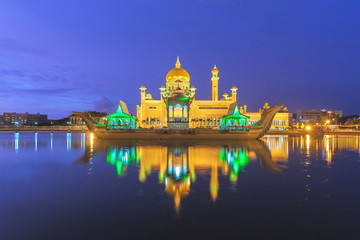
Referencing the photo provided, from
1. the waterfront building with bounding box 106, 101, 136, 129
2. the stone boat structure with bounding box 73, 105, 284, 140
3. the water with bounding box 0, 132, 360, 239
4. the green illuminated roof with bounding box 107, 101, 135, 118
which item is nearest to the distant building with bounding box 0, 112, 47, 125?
the waterfront building with bounding box 106, 101, 136, 129

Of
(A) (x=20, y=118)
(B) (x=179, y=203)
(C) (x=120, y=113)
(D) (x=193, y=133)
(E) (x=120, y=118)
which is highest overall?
(A) (x=20, y=118)

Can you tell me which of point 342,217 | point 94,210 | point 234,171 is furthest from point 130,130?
point 342,217

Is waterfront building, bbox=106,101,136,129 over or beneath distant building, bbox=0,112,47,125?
beneath

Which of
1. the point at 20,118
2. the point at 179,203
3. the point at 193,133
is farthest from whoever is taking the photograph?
the point at 20,118

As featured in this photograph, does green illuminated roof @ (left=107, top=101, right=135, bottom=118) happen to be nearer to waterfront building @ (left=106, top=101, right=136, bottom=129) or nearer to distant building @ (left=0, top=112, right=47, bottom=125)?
waterfront building @ (left=106, top=101, right=136, bottom=129)

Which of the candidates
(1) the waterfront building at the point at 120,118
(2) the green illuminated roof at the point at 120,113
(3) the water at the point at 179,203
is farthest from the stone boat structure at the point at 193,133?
(3) the water at the point at 179,203

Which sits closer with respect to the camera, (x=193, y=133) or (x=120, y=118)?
(x=193, y=133)

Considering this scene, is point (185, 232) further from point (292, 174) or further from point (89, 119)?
point (89, 119)

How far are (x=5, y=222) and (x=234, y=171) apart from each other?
8907mm

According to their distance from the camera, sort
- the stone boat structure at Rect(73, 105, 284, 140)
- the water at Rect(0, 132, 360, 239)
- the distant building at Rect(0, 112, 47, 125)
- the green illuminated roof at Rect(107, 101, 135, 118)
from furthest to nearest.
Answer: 1. the distant building at Rect(0, 112, 47, 125)
2. the green illuminated roof at Rect(107, 101, 135, 118)
3. the stone boat structure at Rect(73, 105, 284, 140)
4. the water at Rect(0, 132, 360, 239)

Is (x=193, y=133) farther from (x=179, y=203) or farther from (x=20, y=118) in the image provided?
(x=20, y=118)

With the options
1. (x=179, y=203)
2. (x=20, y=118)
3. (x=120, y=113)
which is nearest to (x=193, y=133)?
(x=120, y=113)

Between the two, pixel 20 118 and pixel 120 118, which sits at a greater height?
pixel 20 118

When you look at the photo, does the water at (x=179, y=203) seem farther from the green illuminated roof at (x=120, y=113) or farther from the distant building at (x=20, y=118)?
the distant building at (x=20, y=118)
